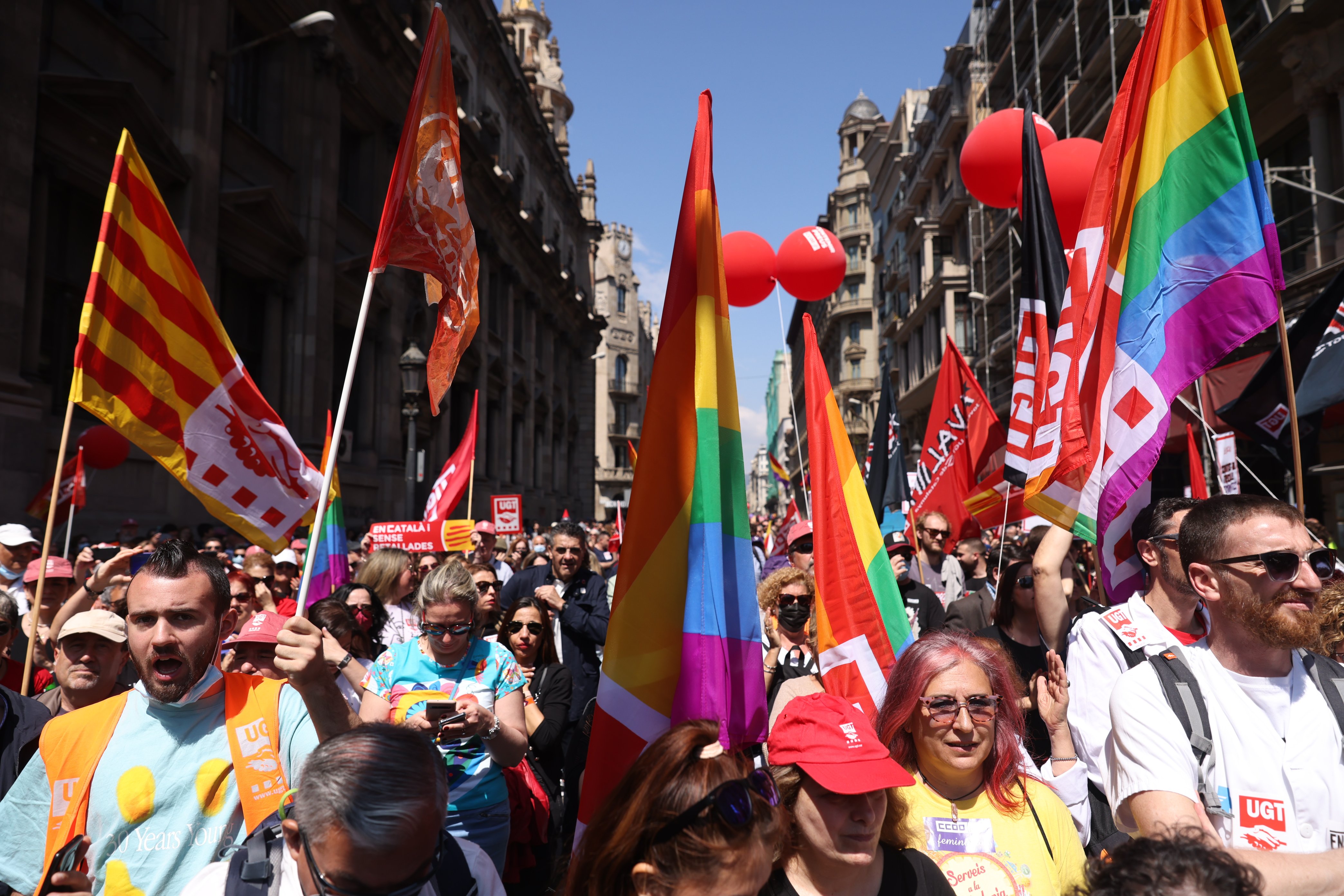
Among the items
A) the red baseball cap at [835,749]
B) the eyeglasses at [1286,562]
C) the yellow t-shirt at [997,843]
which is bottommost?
the yellow t-shirt at [997,843]

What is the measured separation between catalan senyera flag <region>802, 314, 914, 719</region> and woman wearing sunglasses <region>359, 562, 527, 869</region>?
4.05 feet

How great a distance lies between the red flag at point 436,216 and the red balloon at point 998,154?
12.7 ft

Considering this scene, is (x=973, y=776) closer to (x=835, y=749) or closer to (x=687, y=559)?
(x=835, y=749)

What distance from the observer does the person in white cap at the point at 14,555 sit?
5859 mm

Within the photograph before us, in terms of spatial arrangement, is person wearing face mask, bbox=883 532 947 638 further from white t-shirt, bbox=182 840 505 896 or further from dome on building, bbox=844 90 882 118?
dome on building, bbox=844 90 882 118

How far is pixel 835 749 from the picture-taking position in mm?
2072

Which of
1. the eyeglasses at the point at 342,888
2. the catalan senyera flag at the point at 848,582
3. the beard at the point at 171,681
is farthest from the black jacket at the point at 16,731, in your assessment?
the catalan senyera flag at the point at 848,582

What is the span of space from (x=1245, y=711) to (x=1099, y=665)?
0.74 meters

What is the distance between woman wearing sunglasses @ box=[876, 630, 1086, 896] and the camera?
221 cm

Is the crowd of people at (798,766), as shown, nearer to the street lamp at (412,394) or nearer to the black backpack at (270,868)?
the black backpack at (270,868)

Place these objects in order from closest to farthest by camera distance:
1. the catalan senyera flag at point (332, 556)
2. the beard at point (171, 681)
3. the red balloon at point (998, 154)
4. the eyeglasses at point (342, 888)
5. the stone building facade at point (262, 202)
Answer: the eyeglasses at point (342, 888) < the beard at point (171, 681) < the red balloon at point (998, 154) < the catalan senyera flag at point (332, 556) < the stone building facade at point (262, 202)

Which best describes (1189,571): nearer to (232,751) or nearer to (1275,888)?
(1275,888)

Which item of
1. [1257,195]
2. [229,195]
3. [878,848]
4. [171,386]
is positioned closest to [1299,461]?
[1257,195]

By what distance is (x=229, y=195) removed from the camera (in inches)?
542
